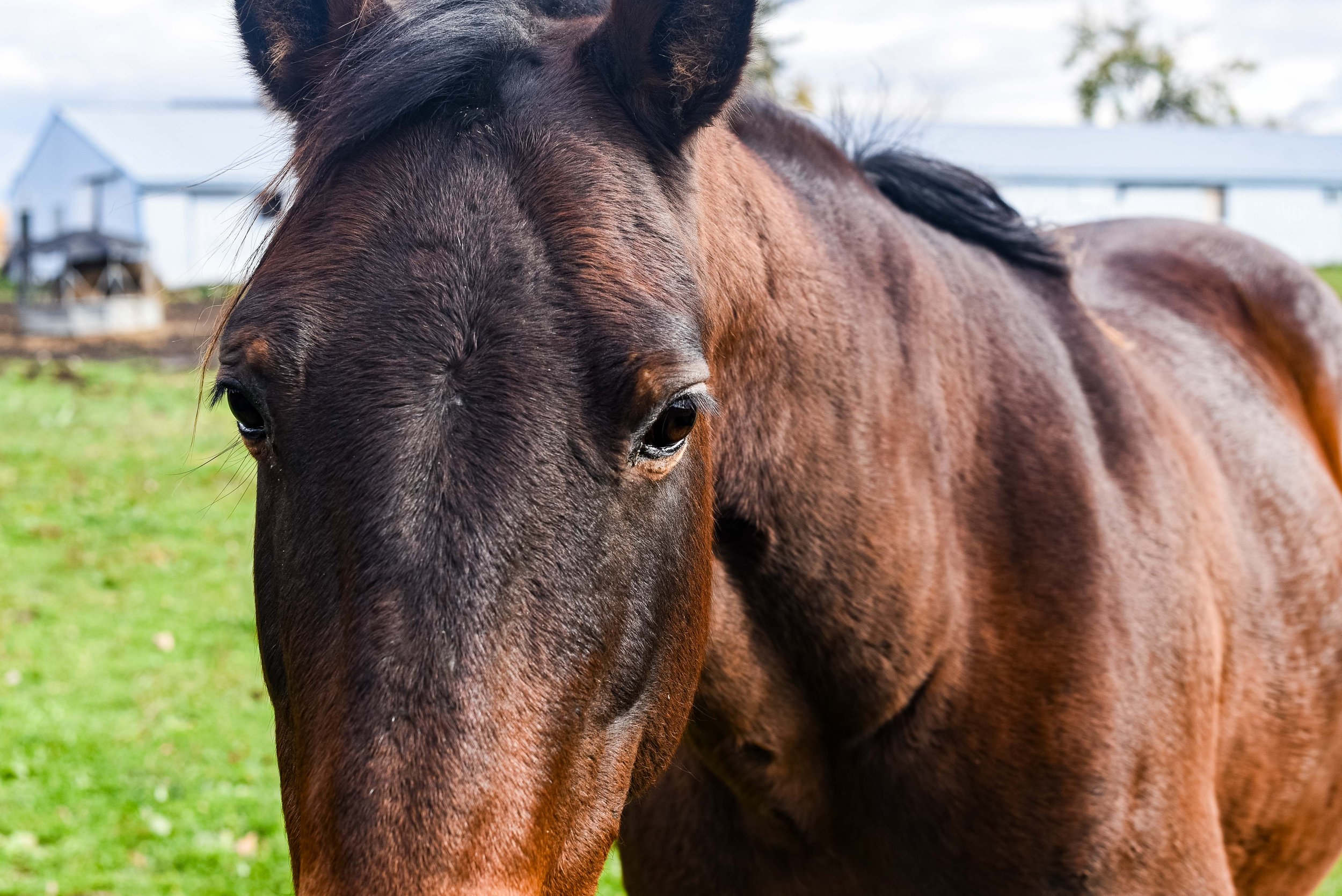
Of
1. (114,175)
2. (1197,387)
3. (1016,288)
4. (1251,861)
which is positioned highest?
(1016,288)

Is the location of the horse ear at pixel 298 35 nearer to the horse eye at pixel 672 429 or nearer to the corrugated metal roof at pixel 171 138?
the horse eye at pixel 672 429

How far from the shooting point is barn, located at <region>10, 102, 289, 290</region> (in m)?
33.2

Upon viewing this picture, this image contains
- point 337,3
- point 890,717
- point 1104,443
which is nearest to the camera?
point 337,3

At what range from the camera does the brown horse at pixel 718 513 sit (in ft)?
4.36

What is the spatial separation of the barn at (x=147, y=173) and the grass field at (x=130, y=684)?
21.4 m

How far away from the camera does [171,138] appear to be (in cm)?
3678

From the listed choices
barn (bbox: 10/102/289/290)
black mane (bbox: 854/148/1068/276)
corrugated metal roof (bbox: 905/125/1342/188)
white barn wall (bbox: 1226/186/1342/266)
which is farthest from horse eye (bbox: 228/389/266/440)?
white barn wall (bbox: 1226/186/1342/266)

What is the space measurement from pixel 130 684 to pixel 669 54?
20.1 ft

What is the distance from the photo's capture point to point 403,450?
1.32 m

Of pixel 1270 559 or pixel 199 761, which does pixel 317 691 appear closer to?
pixel 1270 559

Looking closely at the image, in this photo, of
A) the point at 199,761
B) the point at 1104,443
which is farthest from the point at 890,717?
the point at 199,761

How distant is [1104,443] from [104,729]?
18.2 feet

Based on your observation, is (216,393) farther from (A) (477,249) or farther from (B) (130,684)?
(B) (130,684)

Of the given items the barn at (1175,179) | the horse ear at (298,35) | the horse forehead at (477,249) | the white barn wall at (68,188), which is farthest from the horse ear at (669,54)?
the white barn wall at (68,188)
